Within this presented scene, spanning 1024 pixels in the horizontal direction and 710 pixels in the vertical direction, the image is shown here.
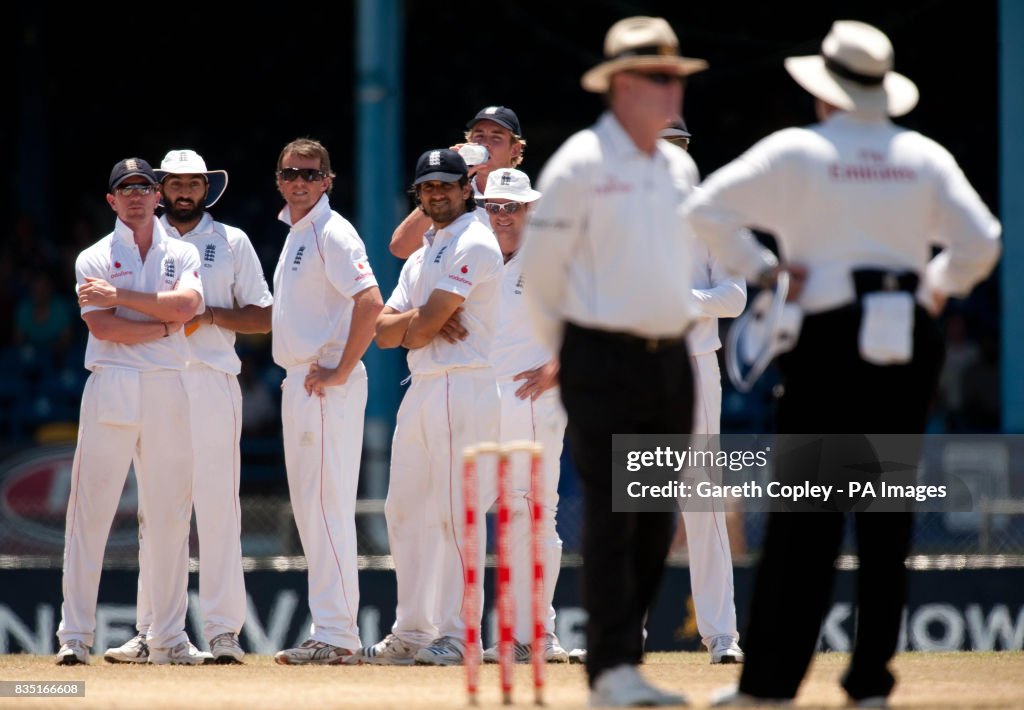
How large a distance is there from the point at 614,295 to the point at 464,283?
229 cm

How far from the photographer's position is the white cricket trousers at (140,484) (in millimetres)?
8070

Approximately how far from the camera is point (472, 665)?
231 inches

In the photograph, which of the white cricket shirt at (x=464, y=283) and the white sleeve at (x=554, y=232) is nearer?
the white sleeve at (x=554, y=232)

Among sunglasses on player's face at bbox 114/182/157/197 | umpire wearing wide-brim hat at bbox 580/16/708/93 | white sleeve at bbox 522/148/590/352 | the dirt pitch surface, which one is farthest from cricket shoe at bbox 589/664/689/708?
sunglasses on player's face at bbox 114/182/157/197

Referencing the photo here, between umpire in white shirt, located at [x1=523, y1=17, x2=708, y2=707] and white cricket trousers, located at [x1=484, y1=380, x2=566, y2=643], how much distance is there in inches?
89.8

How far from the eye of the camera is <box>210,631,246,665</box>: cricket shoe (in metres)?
8.11

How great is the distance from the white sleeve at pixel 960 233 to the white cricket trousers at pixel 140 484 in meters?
3.85

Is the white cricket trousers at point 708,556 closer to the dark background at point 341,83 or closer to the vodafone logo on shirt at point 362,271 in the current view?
the vodafone logo on shirt at point 362,271

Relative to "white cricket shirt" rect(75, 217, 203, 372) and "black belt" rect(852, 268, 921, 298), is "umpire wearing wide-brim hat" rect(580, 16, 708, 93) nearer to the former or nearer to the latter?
"black belt" rect(852, 268, 921, 298)

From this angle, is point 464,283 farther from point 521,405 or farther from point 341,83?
point 341,83

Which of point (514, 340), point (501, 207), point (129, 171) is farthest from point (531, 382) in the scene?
point (129, 171)

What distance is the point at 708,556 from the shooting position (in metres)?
8.09

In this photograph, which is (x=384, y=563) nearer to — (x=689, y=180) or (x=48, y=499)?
(x=48, y=499)

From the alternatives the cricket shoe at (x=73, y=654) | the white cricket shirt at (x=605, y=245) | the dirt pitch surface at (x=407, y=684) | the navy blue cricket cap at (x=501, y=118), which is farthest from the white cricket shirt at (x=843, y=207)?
the cricket shoe at (x=73, y=654)
